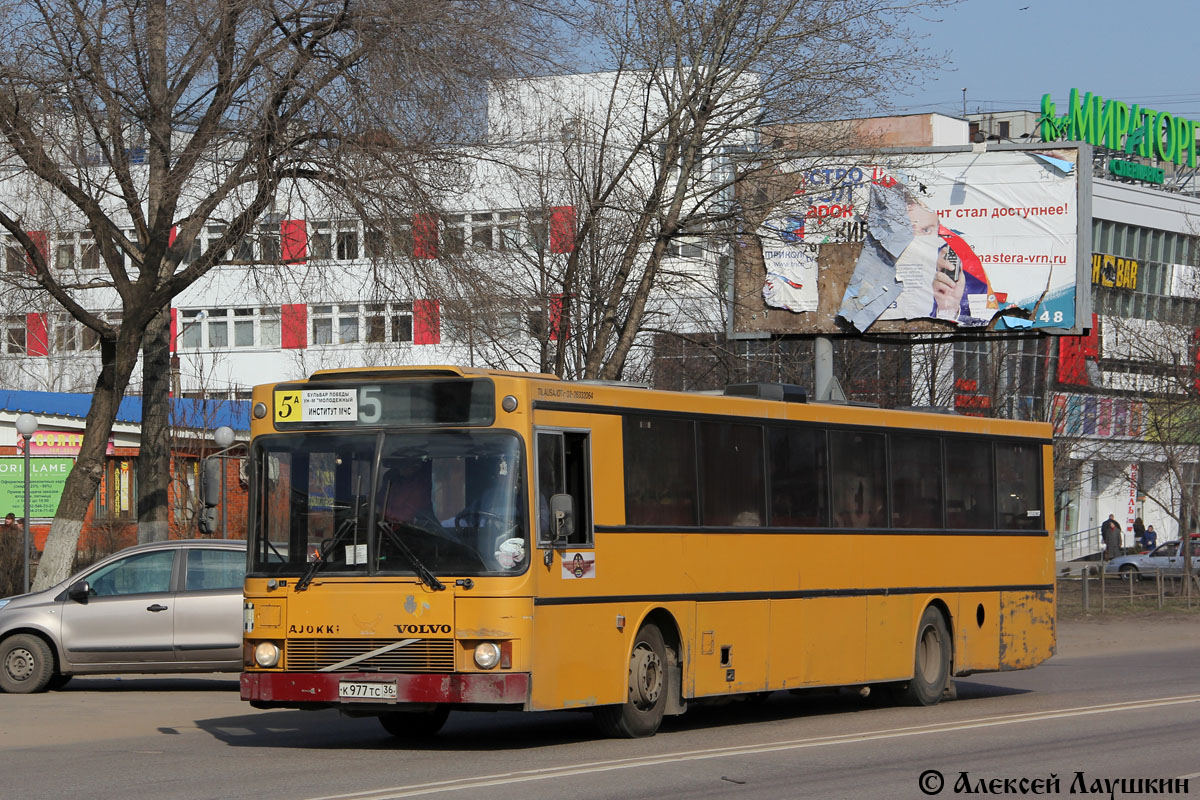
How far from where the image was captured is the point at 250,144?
1883 cm

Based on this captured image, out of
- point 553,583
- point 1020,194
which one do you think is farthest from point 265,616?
point 1020,194

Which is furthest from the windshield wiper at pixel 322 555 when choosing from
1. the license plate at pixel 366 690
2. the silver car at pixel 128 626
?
the silver car at pixel 128 626

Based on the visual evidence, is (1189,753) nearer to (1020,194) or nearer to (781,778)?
(781,778)

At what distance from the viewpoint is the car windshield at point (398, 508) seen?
12.3m

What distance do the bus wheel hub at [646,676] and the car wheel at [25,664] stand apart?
773cm

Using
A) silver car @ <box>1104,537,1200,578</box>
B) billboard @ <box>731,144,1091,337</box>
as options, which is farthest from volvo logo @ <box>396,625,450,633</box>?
silver car @ <box>1104,537,1200,578</box>

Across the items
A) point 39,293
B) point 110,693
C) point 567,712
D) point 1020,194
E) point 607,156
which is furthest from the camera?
point 1020,194

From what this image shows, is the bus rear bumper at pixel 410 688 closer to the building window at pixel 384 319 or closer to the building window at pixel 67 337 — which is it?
the building window at pixel 384 319

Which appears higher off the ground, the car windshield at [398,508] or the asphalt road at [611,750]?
the car windshield at [398,508]

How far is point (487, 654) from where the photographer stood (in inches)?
474

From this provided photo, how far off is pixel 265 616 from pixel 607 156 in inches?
581

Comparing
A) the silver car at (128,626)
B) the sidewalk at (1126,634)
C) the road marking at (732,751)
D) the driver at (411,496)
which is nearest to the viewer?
the road marking at (732,751)

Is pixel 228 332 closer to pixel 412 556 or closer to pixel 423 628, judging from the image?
pixel 412 556

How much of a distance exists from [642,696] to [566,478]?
1870mm
